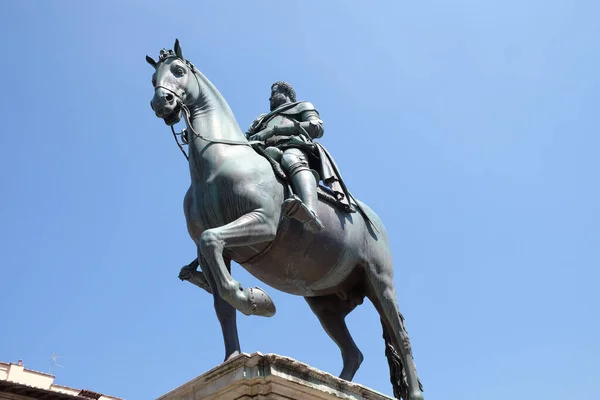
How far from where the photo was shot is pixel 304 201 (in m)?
8.55

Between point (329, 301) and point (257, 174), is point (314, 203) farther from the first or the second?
point (329, 301)

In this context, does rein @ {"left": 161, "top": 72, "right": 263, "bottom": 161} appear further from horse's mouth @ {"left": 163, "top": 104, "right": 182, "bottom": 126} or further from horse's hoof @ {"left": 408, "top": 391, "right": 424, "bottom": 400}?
horse's hoof @ {"left": 408, "top": 391, "right": 424, "bottom": 400}

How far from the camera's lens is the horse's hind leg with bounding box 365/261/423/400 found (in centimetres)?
933

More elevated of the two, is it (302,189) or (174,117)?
(174,117)

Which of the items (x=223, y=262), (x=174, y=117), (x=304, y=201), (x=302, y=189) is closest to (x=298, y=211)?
(x=304, y=201)

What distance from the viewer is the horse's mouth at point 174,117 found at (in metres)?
8.88

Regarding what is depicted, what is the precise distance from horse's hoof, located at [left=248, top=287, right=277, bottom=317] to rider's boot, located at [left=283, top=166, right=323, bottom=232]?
92 cm

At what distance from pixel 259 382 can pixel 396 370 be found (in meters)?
2.90

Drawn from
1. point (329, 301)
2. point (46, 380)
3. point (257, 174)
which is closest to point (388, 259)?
point (329, 301)

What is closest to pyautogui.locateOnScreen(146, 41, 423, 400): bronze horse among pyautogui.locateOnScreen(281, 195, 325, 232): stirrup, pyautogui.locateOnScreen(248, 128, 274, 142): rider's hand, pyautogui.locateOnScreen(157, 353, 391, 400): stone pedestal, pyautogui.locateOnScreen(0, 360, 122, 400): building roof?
pyautogui.locateOnScreen(281, 195, 325, 232): stirrup

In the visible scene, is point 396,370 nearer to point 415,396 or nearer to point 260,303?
point 415,396

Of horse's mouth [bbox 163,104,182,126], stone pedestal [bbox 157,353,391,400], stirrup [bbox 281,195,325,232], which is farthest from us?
horse's mouth [bbox 163,104,182,126]

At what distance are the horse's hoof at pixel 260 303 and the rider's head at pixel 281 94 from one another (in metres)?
3.06

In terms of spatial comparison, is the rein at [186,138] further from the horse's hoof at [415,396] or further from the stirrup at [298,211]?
the horse's hoof at [415,396]
